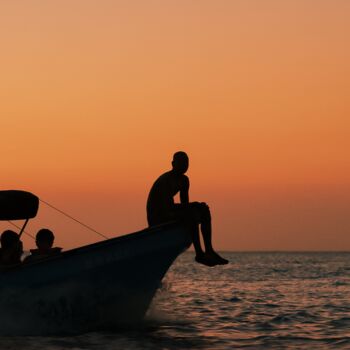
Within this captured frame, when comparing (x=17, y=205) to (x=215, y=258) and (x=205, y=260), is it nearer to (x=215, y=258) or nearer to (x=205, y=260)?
(x=205, y=260)

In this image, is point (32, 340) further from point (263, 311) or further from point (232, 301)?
point (232, 301)

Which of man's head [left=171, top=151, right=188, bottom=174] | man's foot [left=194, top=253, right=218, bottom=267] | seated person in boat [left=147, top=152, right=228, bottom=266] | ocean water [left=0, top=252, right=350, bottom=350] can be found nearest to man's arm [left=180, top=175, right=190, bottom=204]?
seated person in boat [left=147, top=152, right=228, bottom=266]

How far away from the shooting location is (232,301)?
91.5 feet

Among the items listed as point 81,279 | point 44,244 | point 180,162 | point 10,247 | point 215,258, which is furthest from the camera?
point 44,244

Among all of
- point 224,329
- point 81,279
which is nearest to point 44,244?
point 81,279

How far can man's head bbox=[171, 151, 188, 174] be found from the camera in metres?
15.4

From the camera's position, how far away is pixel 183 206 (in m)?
15.7

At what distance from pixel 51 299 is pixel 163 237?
7.74 ft

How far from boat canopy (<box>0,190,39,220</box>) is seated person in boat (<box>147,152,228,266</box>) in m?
2.32

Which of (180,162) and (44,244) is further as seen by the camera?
(44,244)

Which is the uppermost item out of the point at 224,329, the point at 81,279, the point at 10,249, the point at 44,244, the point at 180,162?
the point at 180,162

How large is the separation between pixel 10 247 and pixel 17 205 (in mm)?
785

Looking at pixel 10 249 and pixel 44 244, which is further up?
pixel 44 244

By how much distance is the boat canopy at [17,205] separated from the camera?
1603 cm
